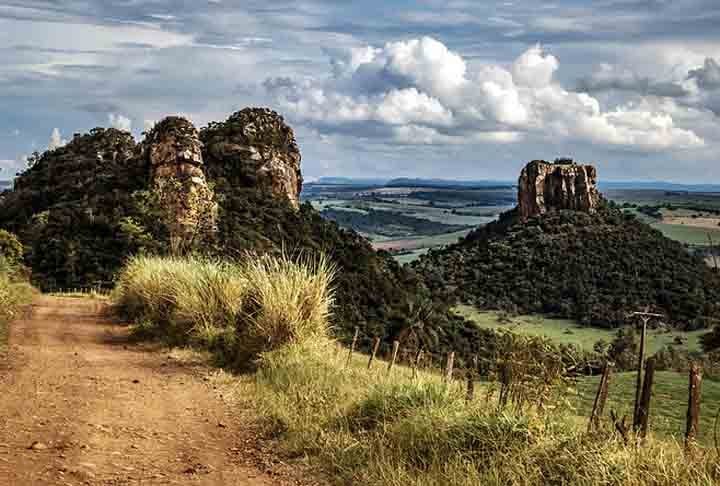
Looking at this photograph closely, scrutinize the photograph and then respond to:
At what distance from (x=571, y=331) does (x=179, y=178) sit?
49333mm

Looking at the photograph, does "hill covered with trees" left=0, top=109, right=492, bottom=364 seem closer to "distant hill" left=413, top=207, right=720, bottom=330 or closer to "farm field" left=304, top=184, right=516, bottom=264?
Result: "distant hill" left=413, top=207, right=720, bottom=330

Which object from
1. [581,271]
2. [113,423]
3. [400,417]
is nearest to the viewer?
[400,417]

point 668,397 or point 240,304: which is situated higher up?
point 240,304

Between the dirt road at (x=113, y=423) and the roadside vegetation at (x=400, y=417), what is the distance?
60cm

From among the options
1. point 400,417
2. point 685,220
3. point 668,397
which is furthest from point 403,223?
point 400,417

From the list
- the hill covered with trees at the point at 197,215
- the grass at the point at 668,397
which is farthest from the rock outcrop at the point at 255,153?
the grass at the point at 668,397

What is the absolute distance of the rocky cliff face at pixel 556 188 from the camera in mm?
110375

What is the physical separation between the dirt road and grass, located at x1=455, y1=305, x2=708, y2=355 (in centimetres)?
5778

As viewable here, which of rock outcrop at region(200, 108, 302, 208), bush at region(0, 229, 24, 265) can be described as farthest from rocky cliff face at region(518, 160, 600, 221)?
bush at region(0, 229, 24, 265)

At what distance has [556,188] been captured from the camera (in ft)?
370

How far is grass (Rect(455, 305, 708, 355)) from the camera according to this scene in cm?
6969

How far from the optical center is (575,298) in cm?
9125

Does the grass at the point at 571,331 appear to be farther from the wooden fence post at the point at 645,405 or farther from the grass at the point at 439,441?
the wooden fence post at the point at 645,405

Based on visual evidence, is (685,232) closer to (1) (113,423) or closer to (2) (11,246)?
(2) (11,246)
